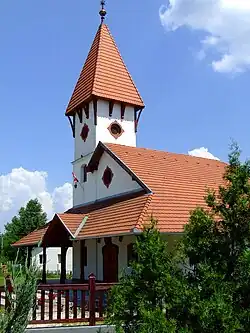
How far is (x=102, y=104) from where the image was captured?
23.0 m

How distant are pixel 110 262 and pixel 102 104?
8.40 meters

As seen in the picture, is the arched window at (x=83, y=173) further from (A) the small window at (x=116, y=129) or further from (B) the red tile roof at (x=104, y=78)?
(B) the red tile roof at (x=104, y=78)

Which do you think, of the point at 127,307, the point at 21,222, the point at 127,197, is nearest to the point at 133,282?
the point at 127,307

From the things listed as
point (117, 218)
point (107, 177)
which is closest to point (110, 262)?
point (117, 218)

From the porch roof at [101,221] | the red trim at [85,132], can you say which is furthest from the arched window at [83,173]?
the porch roof at [101,221]

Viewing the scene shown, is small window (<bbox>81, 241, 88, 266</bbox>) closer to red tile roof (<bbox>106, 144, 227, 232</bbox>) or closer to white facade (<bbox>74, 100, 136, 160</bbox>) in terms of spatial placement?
red tile roof (<bbox>106, 144, 227, 232</bbox>)

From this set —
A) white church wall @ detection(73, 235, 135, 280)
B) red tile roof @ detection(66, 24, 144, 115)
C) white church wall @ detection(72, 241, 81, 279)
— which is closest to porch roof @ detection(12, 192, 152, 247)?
white church wall @ detection(73, 235, 135, 280)

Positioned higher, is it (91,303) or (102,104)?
(102,104)

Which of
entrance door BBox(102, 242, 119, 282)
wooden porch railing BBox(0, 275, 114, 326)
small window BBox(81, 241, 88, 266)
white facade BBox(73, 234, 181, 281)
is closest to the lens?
wooden porch railing BBox(0, 275, 114, 326)

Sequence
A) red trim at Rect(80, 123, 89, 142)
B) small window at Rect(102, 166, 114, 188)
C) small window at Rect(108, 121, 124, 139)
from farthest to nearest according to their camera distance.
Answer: red trim at Rect(80, 123, 89, 142) < small window at Rect(108, 121, 124, 139) < small window at Rect(102, 166, 114, 188)

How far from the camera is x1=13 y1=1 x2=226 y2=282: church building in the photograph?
16.3 m

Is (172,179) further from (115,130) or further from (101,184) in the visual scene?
(115,130)

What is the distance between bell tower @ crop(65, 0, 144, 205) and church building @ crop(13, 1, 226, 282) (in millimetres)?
49

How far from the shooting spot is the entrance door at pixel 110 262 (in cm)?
1797
